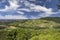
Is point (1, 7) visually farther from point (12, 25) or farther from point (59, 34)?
point (59, 34)

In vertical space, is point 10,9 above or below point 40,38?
above

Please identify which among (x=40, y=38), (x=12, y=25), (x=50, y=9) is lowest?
(x=40, y=38)

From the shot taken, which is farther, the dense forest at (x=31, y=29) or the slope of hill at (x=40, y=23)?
the slope of hill at (x=40, y=23)

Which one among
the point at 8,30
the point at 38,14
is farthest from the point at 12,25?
the point at 38,14

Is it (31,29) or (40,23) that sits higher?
(40,23)

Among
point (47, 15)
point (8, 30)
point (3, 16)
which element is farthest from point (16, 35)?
point (47, 15)

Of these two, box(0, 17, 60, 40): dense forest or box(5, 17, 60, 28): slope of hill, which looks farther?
box(5, 17, 60, 28): slope of hill

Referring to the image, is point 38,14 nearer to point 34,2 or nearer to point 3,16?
point 34,2
